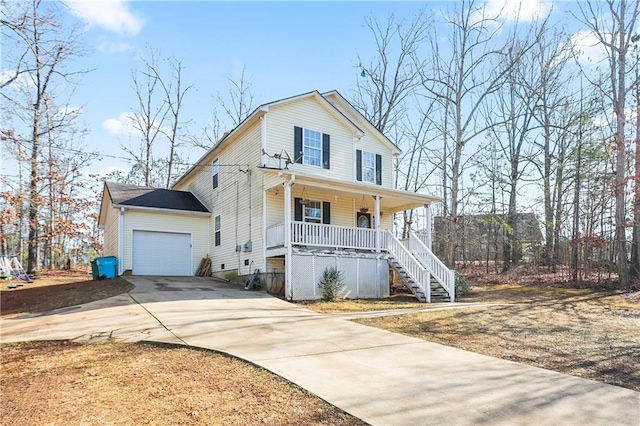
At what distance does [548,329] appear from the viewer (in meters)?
9.38

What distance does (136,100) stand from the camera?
33.1 metres

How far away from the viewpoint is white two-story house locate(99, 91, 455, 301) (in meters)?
14.6

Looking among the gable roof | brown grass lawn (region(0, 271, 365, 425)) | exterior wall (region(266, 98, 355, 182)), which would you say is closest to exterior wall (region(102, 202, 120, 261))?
the gable roof

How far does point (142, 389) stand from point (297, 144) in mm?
12789

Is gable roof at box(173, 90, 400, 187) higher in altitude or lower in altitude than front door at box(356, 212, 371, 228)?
higher

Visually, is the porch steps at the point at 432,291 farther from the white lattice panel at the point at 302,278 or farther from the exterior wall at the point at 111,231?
the exterior wall at the point at 111,231

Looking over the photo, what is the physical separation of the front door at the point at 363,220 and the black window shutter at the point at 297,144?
12.5 ft

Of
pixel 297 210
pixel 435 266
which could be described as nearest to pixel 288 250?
pixel 297 210

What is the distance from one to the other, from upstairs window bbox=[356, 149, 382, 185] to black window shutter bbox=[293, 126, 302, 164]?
10.2ft

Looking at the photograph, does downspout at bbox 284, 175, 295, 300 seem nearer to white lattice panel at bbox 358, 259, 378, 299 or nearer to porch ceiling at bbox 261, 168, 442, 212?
porch ceiling at bbox 261, 168, 442, 212

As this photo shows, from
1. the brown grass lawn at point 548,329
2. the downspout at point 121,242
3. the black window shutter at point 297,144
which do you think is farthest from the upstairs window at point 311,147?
the downspout at point 121,242

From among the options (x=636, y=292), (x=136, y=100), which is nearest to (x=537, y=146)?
(x=636, y=292)

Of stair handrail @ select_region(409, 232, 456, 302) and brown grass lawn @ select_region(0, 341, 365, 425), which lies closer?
brown grass lawn @ select_region(0, 341, 365, 425)

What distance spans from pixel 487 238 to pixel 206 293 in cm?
2037
